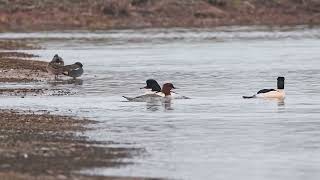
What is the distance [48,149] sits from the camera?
17.4 meters

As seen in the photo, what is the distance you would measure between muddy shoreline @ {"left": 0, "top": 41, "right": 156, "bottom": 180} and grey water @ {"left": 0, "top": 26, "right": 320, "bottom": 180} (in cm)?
44

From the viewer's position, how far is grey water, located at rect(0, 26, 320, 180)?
16297 millimetres

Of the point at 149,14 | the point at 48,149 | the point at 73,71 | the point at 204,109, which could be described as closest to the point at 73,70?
the point at 73,71

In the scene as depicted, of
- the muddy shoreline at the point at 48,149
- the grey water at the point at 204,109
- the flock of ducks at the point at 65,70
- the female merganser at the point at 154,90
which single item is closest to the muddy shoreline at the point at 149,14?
the grey water at the point at 204,109

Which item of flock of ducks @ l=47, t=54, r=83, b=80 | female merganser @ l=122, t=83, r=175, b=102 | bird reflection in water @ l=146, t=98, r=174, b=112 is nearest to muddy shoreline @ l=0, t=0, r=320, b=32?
flock of ducks @ l=47, t=54, r=83, b=80

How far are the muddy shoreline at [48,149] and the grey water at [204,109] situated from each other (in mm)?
441

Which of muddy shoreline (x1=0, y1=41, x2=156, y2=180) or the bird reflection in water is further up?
muddy shoreline (x1=0, y1=41, x2=156, y2=180)

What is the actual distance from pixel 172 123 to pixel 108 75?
16.9 metres

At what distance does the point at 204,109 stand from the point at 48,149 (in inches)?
339

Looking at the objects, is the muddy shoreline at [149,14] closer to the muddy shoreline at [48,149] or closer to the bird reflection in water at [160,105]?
the bird reflection in water at [160,105]

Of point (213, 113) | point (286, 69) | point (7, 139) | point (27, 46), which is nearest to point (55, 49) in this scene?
point (27, 46)

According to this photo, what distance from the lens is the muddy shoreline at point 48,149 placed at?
1510cm

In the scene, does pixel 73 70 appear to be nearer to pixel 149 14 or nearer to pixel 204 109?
pixel 204 109

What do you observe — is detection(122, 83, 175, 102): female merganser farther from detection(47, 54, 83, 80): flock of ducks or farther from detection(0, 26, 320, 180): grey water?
detection(47, 54, 83, 80): flock of ducks
